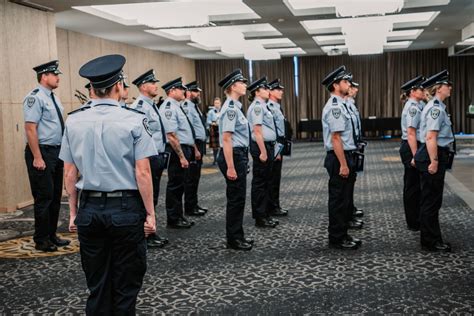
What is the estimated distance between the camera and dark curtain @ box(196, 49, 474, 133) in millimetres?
19375

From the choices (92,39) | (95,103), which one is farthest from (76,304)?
(92,39)

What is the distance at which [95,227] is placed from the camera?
2732 mm

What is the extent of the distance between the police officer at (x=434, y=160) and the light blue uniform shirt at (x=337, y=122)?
0.61 m

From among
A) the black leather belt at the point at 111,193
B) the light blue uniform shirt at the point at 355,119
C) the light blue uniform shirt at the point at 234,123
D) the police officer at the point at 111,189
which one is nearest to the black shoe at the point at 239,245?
the light blue uniform shirt at the point at 234,123

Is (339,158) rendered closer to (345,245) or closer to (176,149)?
(345,245)

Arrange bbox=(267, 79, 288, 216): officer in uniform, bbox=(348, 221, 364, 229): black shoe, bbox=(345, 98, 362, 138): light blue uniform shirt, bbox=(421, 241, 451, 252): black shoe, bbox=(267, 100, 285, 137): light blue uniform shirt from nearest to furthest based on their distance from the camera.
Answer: bbox=(421, 241, 451, 252): black shoe < bbox=(345, 98, 362, 138): light blue uniform shirt < bbox=(348, 221, 364, 229): black shoe < bbox=(267, 79, 288, 216): officer in uniform < bbox=(267, 100, 285, 137): light blue uniform shirt

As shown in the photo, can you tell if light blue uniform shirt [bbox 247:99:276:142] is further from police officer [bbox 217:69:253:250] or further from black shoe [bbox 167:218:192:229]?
black shoe [bbox 167:218:192:229]

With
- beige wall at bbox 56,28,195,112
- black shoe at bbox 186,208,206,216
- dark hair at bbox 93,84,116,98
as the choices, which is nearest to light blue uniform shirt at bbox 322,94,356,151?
black shoe at bbox 186,208,206,216

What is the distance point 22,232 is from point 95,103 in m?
3.97

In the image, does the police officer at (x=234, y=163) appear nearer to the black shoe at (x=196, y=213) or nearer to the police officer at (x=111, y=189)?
the black shoe at (x=196, y=213)

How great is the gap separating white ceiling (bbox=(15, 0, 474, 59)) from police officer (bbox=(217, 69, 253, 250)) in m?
3.61

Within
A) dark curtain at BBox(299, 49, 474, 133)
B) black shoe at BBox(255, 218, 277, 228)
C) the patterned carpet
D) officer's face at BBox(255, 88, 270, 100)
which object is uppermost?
dark curtain at BBox(299, 49, 474, 133)

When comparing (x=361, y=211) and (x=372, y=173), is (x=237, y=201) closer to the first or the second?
(x=361, y=211)

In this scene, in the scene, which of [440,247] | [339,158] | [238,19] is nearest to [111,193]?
[339,158]
